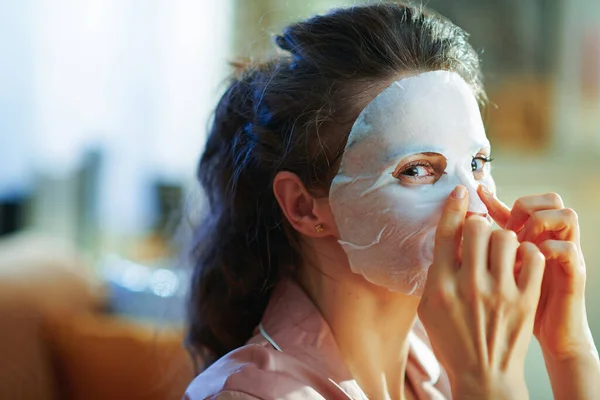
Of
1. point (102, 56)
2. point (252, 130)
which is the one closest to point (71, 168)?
point (102, 56)

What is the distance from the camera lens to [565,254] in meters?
0.70

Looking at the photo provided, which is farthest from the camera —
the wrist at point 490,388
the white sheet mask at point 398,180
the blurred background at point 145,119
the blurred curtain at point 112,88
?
the blurred curtain at point 112,88

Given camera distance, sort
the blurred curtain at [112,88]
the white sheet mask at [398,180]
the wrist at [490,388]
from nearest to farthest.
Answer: the wrist at [490,388]
the white sheet mask at [398,180]
the blurred curtain at [112,88]

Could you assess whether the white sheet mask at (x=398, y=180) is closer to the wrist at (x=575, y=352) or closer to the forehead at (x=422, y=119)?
the forehead at (x=422, y=119)

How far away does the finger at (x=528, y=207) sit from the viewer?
2.40 ft

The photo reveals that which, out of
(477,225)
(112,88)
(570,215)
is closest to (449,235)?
(477,225)

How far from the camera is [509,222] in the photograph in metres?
0.74

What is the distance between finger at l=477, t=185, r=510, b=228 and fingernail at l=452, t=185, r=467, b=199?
0.05 meters

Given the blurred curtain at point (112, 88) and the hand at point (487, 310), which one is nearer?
the hand at point (487, 310)

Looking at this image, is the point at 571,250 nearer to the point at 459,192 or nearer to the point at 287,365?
the point at 459,192

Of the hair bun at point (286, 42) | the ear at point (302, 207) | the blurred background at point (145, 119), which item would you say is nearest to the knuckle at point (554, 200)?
the ear at point (302, 207)

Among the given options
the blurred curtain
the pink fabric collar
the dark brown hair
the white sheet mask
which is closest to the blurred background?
the blurred curtain

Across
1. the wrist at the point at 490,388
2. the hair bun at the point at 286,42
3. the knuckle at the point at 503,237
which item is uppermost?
the hair bun at the point at 286,42

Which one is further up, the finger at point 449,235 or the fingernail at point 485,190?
the fingernail at point 485,190
